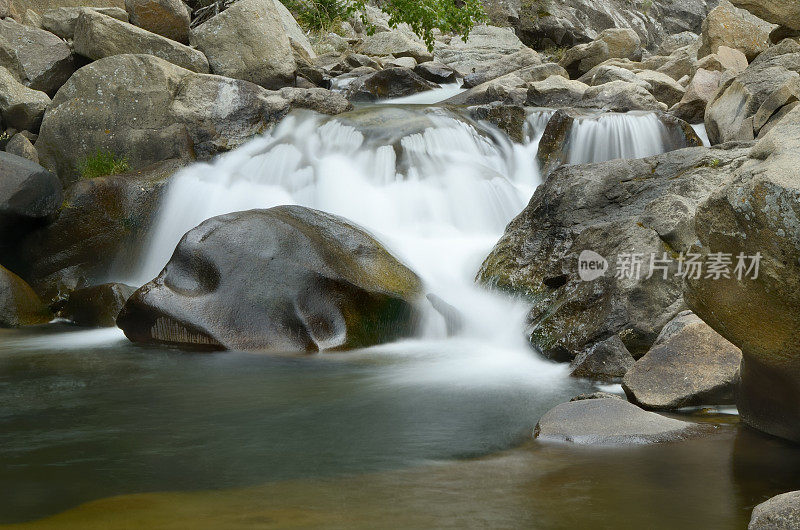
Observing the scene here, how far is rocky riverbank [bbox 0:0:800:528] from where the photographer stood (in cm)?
356

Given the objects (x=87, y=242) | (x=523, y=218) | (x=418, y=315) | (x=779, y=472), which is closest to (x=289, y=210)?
(x=418, y=315)

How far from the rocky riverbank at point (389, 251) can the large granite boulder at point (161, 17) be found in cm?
4

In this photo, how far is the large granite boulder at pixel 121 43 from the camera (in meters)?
11.8

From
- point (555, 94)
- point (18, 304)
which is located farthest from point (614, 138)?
point (18, 304)

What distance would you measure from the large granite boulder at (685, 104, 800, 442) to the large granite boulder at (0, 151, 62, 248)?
783 centimetres

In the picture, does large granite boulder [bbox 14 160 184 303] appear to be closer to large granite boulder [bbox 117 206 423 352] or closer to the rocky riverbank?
the rocky riverbank

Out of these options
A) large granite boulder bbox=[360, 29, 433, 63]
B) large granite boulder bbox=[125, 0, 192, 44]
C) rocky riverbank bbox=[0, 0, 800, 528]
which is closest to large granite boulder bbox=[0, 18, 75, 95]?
rocky riverbank bbox=[0, 0, 800, 528]

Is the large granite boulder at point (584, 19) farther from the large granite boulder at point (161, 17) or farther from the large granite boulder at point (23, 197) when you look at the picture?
the large granite boulder at point (23, 197)

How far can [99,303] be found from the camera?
8234mm

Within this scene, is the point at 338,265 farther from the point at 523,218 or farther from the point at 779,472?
the point at 779,472

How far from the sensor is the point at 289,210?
7625mm

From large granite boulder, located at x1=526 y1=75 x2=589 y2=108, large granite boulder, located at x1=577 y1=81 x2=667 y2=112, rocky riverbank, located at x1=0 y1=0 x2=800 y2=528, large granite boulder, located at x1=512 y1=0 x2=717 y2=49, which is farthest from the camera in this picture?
large granite boulder, located at x1=512 y1=0 x2=717 y2=49

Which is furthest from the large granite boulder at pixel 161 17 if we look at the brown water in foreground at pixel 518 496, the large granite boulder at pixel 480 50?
the brown water in foreground at pixel 518 496

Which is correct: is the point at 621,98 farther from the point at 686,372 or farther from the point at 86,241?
the point at 686,372
